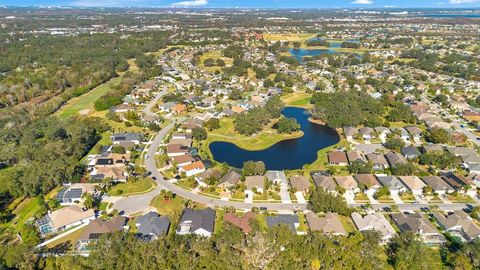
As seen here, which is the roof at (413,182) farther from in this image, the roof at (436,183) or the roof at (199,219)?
the roof at (199,219)

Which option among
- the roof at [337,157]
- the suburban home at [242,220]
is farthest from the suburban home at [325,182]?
the suburban home at [242,220]

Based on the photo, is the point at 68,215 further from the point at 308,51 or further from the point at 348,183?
the point at 308,51

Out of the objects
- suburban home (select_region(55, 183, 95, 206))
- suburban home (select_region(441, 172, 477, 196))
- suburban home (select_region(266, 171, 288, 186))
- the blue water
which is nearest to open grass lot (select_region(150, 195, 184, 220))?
suburban home (select_region(55, 183, 95, 206))

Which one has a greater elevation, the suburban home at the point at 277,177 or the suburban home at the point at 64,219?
the suburban home at the point at 277,177

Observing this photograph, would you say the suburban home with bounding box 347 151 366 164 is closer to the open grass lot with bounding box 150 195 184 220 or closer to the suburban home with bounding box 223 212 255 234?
the suburban home with bounding box 223 212 255 234

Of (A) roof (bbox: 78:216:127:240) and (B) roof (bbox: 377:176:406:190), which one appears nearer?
(A) roof (bbox: 78:216:127:240)
